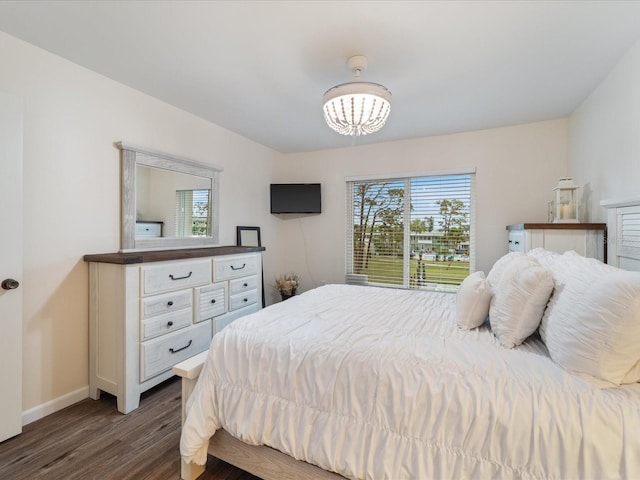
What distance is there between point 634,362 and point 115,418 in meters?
2.70

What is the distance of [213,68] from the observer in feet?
6.98

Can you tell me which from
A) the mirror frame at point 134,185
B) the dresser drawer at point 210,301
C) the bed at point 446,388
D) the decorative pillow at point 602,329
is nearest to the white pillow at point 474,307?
the bed at point 446,388

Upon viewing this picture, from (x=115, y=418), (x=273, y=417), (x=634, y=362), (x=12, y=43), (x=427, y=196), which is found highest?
(x=12, y=43)

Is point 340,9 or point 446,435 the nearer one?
point 446,435

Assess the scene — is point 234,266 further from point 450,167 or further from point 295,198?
point 450,167

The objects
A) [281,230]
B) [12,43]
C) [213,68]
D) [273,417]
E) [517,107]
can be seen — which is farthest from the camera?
[281,230]

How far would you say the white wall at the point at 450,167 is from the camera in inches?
123

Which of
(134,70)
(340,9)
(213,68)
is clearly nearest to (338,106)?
(340,9)

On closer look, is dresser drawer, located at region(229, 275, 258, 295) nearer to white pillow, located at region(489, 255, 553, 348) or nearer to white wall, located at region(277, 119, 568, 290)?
white wall, located at region(277, 119, 568, 290)

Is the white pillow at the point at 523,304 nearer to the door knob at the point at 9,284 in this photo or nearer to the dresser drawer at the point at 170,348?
the dresser drawer at the point at 170,348

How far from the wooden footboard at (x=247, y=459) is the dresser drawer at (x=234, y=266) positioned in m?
1.24

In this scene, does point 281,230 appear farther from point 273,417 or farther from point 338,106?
point 273,417

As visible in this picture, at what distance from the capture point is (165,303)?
7.35 ft

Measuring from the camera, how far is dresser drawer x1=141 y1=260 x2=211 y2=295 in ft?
6.95
